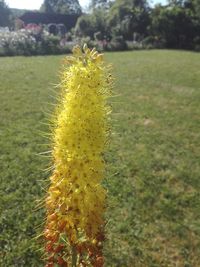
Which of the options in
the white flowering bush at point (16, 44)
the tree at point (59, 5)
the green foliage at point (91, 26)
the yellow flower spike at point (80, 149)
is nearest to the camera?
the yellow flower spike at point (80, 149)

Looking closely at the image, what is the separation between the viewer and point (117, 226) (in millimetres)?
6047

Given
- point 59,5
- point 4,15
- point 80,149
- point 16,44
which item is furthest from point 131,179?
point 59,5

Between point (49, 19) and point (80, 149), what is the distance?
58.5 meters

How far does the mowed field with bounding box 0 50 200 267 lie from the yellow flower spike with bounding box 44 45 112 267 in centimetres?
36

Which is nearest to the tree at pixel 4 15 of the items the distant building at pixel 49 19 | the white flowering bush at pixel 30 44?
the distant building at pixel 49 19

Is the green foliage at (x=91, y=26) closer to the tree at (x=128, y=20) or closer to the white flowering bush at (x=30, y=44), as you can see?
the tree at (x=128, y=20)

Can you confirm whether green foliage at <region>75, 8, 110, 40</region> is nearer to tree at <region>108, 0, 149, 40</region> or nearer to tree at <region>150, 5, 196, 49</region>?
tree at <region>108, 0, 149, 40</region>

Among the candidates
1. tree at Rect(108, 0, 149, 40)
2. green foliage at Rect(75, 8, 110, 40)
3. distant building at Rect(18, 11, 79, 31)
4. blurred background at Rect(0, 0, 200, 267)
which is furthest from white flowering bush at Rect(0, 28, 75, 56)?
distant building at Rect(18, 11, 79, 31)

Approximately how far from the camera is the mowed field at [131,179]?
18.4 ft

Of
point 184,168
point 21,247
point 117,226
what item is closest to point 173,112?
point 184,168

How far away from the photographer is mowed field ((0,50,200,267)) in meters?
5.60

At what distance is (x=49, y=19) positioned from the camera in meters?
58.6

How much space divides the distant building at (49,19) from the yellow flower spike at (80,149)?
55.7 meters

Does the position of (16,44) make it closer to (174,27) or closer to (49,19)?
(174,27)
